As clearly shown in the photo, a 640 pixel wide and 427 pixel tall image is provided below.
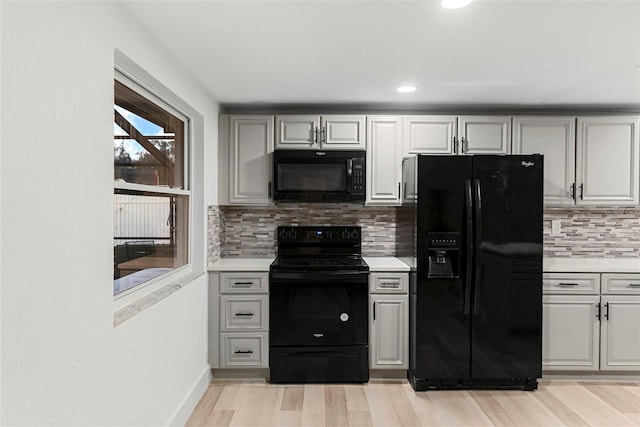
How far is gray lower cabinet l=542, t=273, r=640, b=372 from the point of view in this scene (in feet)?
10.5

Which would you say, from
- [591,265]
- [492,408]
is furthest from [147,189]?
[591,265]

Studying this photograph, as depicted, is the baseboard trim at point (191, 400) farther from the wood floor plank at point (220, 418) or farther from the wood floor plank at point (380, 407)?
the wood floor plank at point (380, 407)

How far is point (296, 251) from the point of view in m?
3.75

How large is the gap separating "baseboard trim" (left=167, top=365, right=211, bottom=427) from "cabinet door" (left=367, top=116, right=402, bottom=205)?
1918 mm

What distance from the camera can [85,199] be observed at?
4.84ft

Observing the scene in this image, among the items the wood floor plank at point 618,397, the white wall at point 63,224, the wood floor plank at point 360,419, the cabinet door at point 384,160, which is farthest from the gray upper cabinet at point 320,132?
the wood floor plank at point 618,397

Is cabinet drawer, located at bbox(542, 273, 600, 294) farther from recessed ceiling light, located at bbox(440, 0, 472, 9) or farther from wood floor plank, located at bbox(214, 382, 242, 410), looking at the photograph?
wood floor plank, located at bbox(214, 382, 242, 410)

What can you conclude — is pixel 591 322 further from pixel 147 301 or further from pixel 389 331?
pixel 147 301

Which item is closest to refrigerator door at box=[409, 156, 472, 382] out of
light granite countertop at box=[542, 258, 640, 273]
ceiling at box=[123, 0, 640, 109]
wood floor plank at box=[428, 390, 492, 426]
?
wood floor plank at box=[428, 390, 492, 426]

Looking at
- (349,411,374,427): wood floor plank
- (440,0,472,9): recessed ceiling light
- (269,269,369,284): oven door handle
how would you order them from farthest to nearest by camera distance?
(269,269,369,284): oven door handle < (349,411,374,427): wood floor plank < (440,0,472,9): recessed ceiling light

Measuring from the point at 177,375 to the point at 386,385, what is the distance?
1613mm

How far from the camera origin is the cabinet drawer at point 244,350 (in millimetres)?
3232

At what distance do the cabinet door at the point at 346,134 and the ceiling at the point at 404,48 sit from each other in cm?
25

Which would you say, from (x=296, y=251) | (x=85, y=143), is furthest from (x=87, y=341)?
(x=296, y=251)
